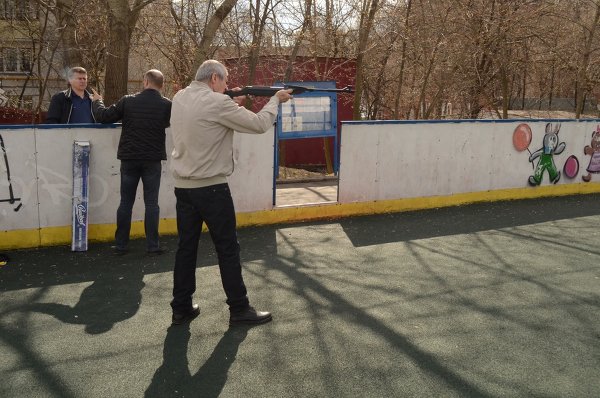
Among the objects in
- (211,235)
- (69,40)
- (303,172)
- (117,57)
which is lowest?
(303,172)

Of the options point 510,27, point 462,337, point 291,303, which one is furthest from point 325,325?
point 510,27

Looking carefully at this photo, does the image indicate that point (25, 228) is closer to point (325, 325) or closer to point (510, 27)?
point (325, 325)

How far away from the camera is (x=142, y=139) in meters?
5.29

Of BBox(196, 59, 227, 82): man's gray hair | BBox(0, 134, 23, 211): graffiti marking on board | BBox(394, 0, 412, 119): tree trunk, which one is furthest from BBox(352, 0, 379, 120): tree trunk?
BBox(196, 59, 227, 82): man's gray hair

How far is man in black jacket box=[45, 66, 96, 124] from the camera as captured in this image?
19.1 ft

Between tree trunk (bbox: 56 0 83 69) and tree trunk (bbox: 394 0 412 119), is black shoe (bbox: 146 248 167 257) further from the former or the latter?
tree trunk (bbox: 394 0 412 119)

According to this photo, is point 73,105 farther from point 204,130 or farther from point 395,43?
point 395,43

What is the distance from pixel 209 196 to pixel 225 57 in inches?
391

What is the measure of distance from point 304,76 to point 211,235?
10203mm

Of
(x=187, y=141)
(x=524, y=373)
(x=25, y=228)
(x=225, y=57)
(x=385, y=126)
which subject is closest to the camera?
(x=524, y=373)

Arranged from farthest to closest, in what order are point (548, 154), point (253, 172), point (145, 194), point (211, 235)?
point (548, 154), point (253, 172), point (145, 194), point (211, 235)

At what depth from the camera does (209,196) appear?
3592mm

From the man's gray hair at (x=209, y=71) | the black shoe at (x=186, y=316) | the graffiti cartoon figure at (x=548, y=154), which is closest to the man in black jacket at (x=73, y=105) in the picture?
the man's gray hair at (x=209, y=71)

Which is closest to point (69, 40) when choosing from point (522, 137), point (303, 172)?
point (303, 172)
